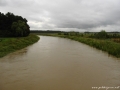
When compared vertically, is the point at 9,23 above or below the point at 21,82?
above

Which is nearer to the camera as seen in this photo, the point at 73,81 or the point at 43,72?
the point at 73,81

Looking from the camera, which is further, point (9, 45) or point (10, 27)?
point (10, 27)

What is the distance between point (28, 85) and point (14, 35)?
4014 cm

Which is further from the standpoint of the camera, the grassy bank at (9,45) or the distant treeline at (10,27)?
the distant treeline at (10,27)

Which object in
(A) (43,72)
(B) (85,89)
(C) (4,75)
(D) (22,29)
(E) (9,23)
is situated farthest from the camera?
(E) (9,23)

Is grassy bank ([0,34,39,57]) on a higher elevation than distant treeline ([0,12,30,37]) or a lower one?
lower

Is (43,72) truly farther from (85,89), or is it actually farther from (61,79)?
(85,89)

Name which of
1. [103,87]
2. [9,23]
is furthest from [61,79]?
[9,23]

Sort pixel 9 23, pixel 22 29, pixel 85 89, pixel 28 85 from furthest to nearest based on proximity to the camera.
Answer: pixel 9 23
pixel 22 29
pixel 28 85
pixel 85 89

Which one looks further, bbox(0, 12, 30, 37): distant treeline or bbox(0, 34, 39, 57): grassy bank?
bbox(0, 12, 30, 37): distant treeline

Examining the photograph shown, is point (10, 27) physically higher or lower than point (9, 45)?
higher

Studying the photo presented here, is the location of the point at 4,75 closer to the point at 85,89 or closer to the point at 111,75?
the point at 85,89

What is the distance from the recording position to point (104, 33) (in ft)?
155

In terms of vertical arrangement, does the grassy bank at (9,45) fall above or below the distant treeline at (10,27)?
below
